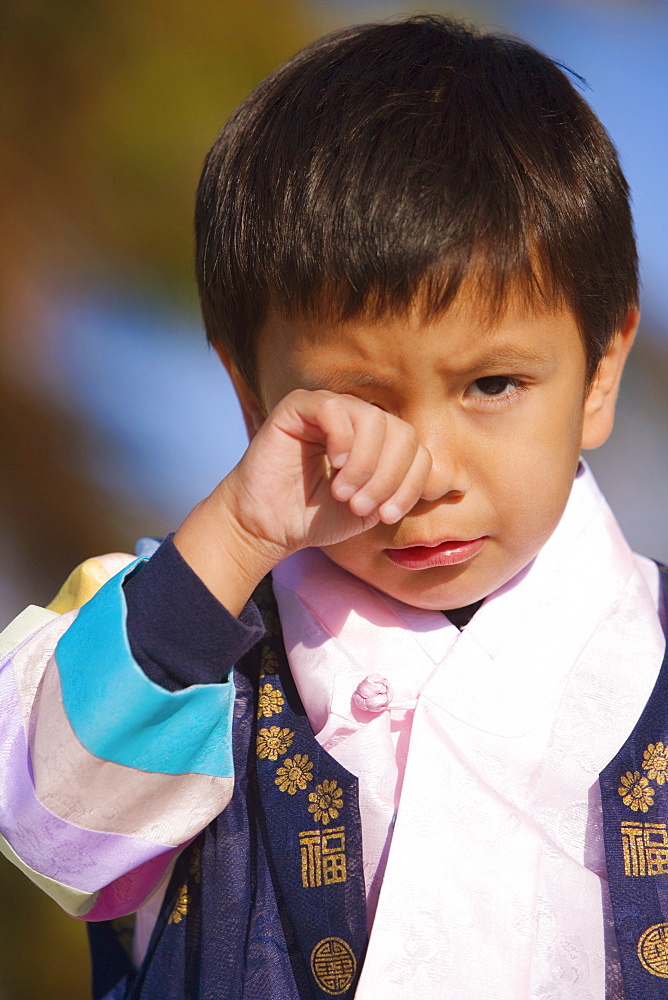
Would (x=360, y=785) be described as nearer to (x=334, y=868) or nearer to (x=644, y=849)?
(x=334, y=868)

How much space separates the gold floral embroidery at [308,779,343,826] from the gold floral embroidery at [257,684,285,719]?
0.10 m

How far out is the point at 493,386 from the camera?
1010 mm

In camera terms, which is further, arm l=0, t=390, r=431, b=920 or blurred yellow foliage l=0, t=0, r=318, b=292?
blurred yellow foliage l=0, t=0, r=318, b=292

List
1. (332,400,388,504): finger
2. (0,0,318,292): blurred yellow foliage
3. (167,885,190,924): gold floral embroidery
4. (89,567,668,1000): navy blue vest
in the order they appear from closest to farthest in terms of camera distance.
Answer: (332,400,388,504): finger
(89,567,668,1000): navy blue vest
(167,885,190,924): gold floral embroidery
(0,0,318,292): blurred yellow foliage

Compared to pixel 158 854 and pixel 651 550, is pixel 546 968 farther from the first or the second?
pixel 651 550

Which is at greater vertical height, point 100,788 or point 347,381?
point 347,381

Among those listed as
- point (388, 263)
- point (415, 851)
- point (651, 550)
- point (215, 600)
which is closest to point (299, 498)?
point (215, 600)

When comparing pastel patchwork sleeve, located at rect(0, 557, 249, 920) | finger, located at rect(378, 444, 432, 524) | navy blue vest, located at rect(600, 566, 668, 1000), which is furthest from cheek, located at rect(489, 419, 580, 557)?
pastel patchwork sleeve, located at rect(0, 557, 249, 920)

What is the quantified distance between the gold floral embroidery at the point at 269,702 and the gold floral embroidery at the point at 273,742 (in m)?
0.02

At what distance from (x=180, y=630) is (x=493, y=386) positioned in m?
0.37

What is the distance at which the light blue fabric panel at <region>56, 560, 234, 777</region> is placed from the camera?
942 millimetres

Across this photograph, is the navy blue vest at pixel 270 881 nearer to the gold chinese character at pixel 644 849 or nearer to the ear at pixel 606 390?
the gold chinese character at pixel 644 849

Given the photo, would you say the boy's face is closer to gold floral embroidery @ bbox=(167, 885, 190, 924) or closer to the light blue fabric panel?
the light blue fabric panel

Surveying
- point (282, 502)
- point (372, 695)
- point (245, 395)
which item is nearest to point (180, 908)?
point (372, 695)
